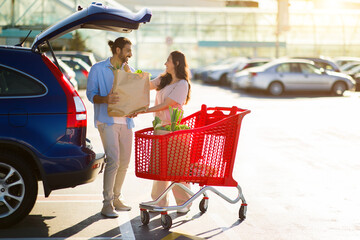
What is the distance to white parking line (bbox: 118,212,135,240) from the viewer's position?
5.70 meters

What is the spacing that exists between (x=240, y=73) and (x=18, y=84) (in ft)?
79.1

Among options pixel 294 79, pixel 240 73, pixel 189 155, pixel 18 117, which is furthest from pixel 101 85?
pixel 240 73

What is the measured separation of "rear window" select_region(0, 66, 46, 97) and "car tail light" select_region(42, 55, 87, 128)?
0.18 m

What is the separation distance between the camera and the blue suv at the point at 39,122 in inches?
228

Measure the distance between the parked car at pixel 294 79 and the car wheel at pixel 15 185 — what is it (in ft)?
71.2

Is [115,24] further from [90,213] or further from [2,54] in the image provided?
[90,213]

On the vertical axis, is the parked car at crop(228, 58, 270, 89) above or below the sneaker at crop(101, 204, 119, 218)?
below

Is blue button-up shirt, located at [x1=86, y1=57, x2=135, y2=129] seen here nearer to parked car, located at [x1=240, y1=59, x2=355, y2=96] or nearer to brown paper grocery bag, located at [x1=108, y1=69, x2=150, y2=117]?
brown paper grocery bag, located at [x1=108, y1=69, x2=150, y2=117]

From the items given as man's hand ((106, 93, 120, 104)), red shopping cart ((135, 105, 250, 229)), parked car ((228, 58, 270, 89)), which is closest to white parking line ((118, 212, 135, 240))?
red shopping cart ((135, 105, 250, 229))

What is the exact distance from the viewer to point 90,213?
6.59 m

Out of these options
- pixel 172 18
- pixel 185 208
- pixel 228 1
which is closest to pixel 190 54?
pixel 172 18

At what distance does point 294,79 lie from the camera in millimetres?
27344

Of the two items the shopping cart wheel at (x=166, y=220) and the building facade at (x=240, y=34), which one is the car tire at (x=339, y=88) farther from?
the building facade at (x=240, y=34)

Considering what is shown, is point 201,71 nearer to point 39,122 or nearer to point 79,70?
point 79,70
